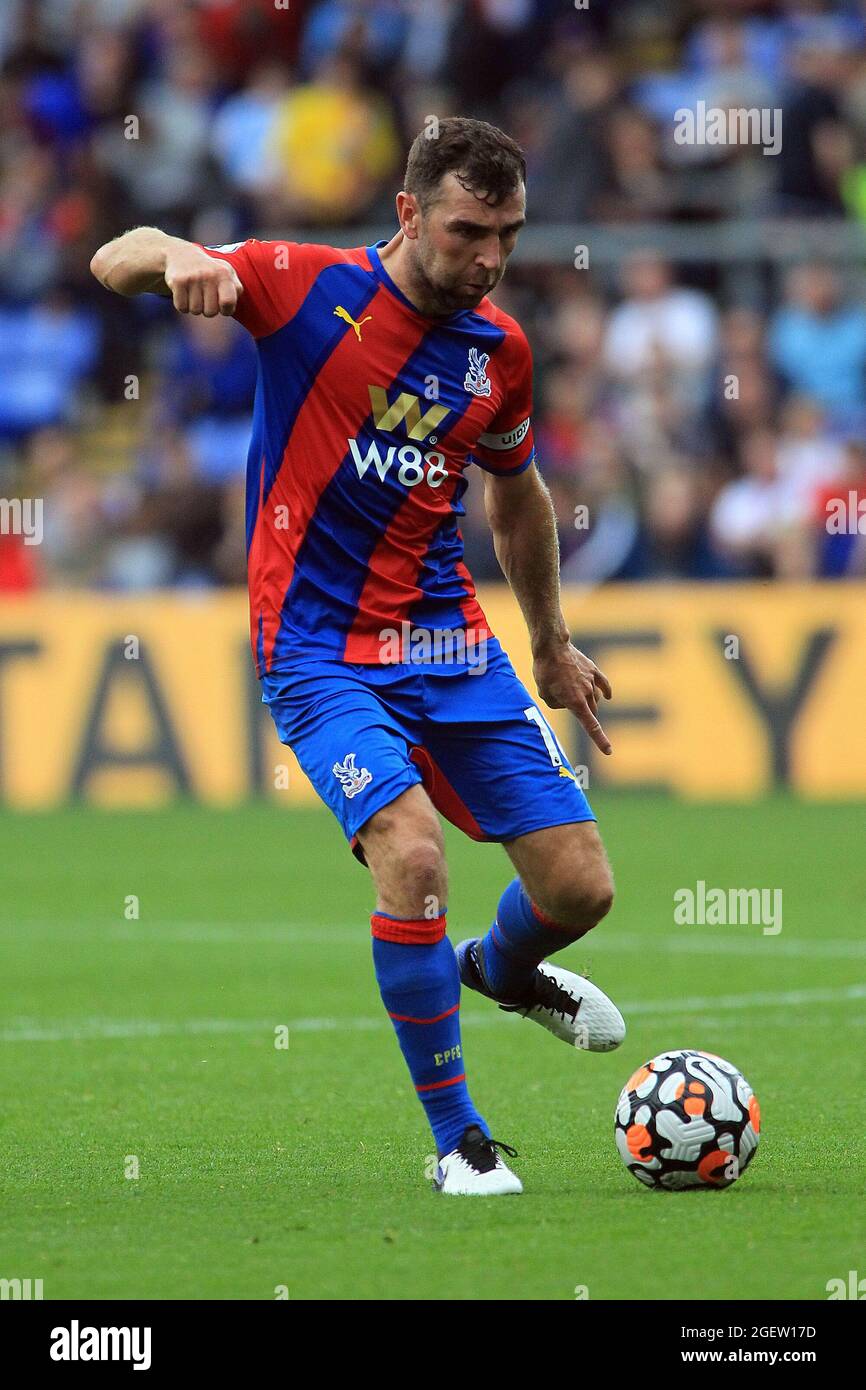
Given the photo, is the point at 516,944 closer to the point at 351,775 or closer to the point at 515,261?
the point at 351,775

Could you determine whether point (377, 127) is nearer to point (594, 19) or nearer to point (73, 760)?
point (594, 19)

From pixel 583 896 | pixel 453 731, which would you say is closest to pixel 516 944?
pixel 583 896

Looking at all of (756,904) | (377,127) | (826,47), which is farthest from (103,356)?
(756,904)

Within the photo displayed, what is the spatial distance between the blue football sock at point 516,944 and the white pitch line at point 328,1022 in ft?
6.93

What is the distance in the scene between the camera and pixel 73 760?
15.9 m

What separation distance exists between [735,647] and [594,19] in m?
6.94

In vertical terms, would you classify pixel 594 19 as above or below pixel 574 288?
above

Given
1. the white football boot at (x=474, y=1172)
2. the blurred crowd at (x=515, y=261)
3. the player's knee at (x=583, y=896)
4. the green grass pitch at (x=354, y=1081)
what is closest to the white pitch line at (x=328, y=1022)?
the green grass pitch at (x=354, y=1081)

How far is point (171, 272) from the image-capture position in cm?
530

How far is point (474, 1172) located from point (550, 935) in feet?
2.82

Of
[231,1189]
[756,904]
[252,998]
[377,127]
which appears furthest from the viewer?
[377,127]

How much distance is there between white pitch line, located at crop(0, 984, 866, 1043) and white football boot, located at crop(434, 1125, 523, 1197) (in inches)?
113

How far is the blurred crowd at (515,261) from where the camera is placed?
16.4 metres
